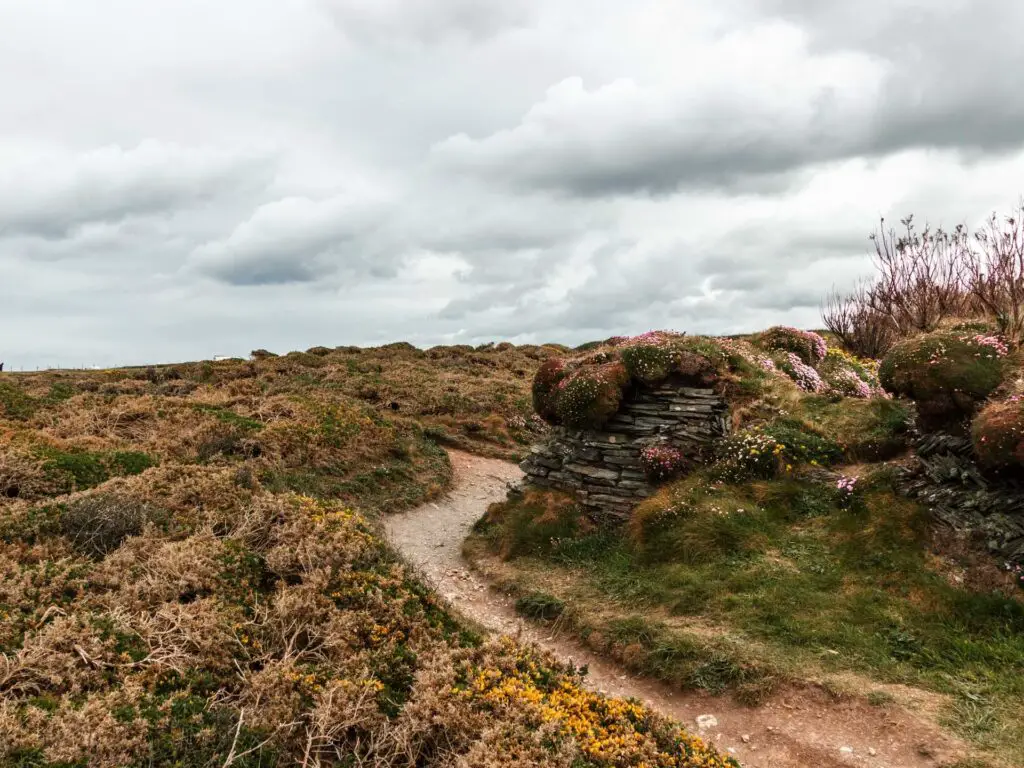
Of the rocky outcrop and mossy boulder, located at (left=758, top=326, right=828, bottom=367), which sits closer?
the rocky outcrop

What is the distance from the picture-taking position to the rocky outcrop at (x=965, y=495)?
372 inches

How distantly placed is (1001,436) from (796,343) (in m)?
11.9

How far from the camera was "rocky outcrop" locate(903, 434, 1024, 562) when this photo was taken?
9.44 m

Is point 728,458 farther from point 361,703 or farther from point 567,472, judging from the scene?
point 361,703

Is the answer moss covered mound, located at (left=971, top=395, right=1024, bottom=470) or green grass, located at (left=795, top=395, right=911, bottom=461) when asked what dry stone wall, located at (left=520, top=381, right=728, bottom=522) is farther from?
moss covered mound, located at (left=971, top=395, right=1024, bottom=470)

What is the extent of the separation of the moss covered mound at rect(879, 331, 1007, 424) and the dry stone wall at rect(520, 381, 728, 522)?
394 cm

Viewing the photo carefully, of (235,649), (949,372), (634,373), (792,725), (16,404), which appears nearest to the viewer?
(235,649)

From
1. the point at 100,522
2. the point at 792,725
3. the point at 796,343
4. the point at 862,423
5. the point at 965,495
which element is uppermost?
the point at 796,343

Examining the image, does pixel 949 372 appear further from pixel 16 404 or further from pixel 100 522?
pixel 16 404

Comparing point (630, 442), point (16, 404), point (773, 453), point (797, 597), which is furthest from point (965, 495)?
point (16, 404)

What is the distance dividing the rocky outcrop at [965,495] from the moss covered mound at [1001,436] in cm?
51

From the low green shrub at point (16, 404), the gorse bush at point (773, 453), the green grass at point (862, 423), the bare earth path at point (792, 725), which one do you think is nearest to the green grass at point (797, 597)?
the bare earth path at point (792, 725)

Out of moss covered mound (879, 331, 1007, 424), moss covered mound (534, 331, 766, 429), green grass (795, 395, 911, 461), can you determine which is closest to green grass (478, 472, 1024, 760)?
green grass (795, 395, 911, 461)

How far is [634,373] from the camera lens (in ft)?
51.9
